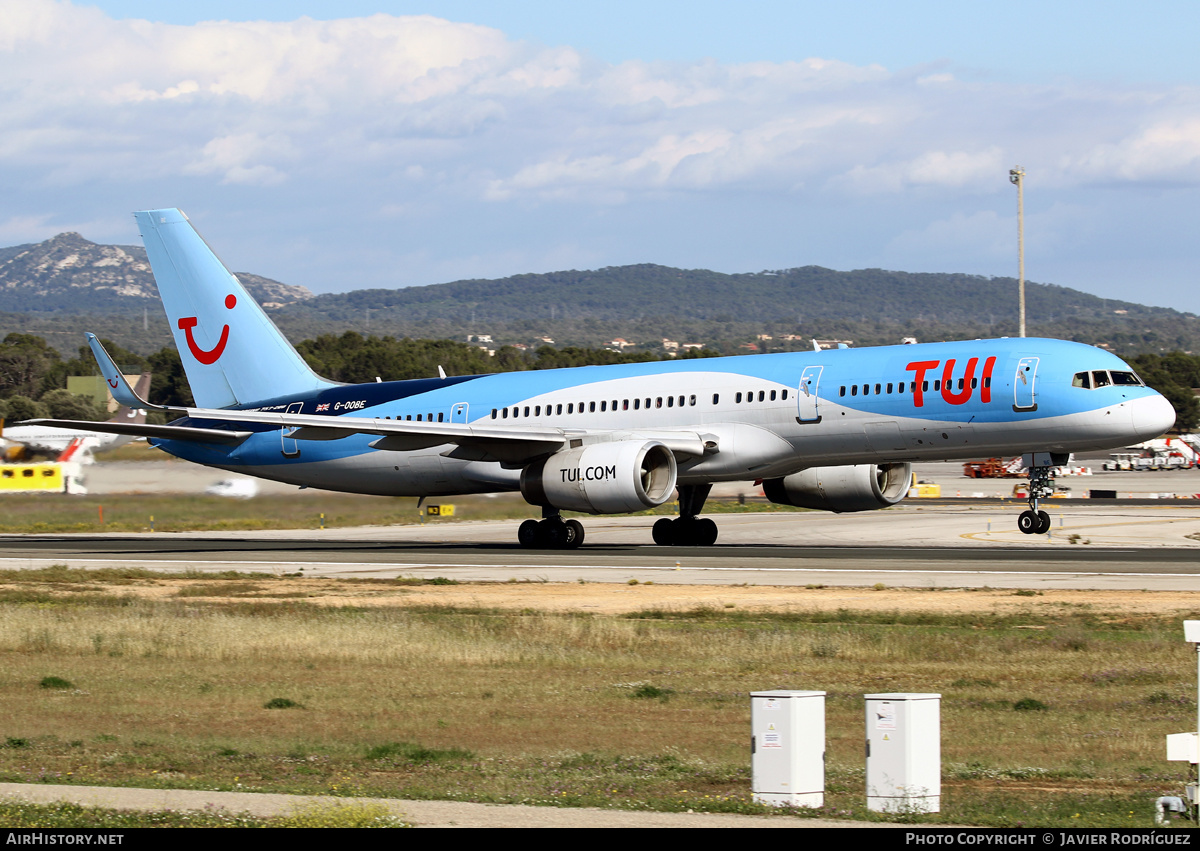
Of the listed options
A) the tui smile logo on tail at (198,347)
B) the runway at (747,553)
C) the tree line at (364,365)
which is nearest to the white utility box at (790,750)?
the runway at (747,553)

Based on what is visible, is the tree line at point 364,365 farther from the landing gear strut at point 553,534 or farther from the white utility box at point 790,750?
the white utility box at point 790,750

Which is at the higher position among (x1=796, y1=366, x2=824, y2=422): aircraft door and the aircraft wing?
(x1=796, y1=366, x2=824, y2=422): aircraft door

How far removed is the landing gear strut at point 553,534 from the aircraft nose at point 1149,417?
14733 millimetres

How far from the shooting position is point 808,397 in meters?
35.8

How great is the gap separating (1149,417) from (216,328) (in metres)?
28.4

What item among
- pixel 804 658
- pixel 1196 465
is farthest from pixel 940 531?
pixel 1196 465

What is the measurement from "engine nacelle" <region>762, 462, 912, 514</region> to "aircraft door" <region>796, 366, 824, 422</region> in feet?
10.8

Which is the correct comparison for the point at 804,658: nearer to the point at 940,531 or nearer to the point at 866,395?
the point at 866,395

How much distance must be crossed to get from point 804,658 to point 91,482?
33098mm

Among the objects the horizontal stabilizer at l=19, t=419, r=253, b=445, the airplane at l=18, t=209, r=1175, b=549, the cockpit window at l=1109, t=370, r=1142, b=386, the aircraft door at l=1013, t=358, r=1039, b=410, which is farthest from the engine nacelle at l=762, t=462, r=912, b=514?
the horizontal stabilizer at l=19, t=419, r=253, b=445

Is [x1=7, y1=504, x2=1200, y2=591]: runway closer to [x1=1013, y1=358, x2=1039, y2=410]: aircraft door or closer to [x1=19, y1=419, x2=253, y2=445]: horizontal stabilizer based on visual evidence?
[x1=19, y1=419, x2=253, y2=445]: horizontal stabilizer

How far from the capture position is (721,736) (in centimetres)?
1302

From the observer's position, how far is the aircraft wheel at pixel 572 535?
38906mm

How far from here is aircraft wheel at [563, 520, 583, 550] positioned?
38906 millimetres
